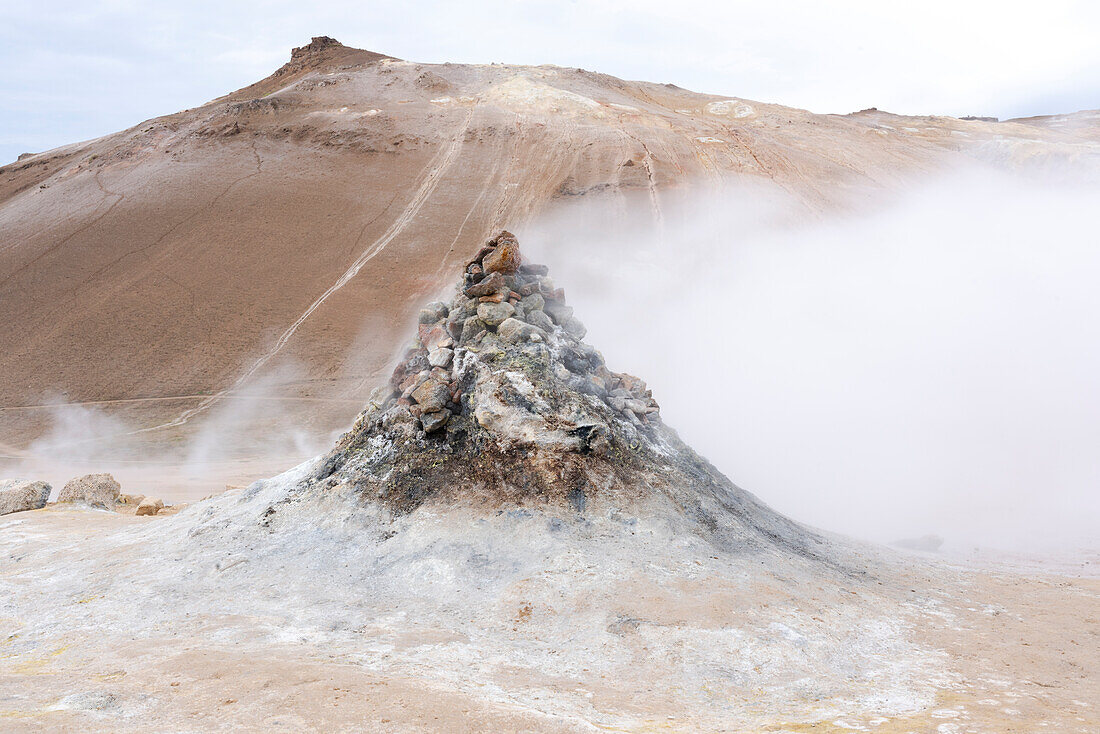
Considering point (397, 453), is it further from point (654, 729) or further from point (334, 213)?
point (334, 213)

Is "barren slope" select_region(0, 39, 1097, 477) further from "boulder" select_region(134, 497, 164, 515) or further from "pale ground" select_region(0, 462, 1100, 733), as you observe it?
"pale ground" select_region(0, 462, 1100, 733)

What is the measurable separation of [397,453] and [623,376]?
2.71 metres

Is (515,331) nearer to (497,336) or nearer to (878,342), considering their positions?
(497,336)

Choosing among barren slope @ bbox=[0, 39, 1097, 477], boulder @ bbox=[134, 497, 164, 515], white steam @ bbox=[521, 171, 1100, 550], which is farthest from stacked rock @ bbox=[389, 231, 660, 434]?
barren slope @ bbox=[0, 39, 1097, 477]

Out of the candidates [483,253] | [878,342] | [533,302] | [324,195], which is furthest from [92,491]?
[324,195]

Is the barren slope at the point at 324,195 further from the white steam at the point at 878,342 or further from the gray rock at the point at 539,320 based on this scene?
the gray rock at the point at 539,320

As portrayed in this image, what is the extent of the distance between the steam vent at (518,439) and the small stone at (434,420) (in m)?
0.01

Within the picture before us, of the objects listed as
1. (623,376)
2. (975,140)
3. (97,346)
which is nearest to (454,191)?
(97,346)

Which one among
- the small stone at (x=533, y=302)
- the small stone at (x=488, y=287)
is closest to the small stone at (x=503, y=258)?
the small stone at (x=488, y=287)

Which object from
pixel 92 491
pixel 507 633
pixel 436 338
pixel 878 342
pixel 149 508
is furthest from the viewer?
pixel 878 342

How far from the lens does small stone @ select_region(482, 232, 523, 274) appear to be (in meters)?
8.00

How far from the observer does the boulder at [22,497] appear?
381 inches

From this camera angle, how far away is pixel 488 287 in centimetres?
783

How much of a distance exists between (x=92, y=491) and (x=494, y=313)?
7.06 m
